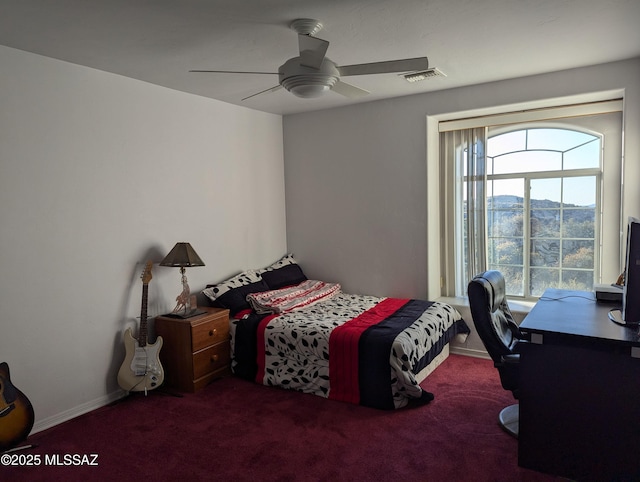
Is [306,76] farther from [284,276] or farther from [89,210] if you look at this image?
[284,276]

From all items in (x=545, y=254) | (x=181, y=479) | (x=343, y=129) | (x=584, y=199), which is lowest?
(x=181, y=479)

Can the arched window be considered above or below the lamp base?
above

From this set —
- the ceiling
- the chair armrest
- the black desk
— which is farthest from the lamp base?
the black desk

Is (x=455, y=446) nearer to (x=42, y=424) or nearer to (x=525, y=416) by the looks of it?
(x=525, y=416)

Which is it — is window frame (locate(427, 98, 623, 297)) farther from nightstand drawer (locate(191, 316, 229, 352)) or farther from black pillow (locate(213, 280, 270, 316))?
nightstand drawer (locate(191, 316, 229, 352))

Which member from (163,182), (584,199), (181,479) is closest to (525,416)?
(181,479)

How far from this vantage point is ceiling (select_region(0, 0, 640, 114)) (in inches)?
91.1

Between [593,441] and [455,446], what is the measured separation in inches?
28.7

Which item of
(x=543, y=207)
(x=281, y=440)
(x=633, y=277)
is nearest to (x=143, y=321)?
(x=281, y=440)

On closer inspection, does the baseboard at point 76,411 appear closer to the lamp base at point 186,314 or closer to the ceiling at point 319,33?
the lamp base at point 186,314

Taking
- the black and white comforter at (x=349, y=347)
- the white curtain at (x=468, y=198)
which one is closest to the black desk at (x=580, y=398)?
the black and white comforter at (x=349, y=347)

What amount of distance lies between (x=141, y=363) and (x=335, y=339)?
58.0 inches

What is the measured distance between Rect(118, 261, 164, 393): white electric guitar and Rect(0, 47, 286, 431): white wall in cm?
14

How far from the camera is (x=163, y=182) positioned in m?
3.71
